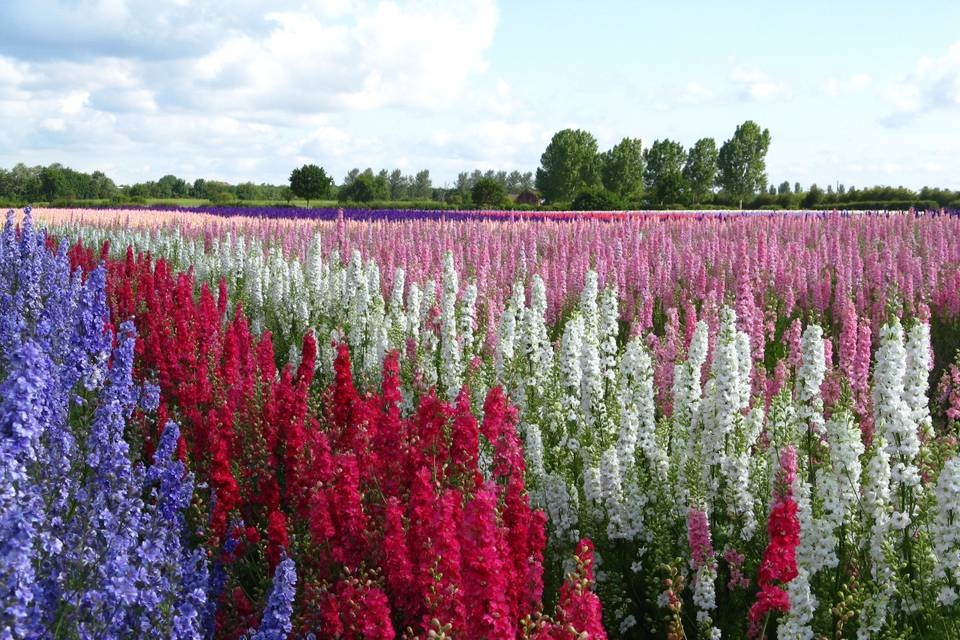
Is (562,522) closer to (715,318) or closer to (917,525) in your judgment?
(917,525)

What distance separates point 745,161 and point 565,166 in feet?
54.0

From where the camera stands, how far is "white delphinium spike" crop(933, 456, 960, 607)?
3463mm

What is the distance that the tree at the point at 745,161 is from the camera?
7219 centimetres

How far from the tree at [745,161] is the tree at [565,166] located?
12365 mm

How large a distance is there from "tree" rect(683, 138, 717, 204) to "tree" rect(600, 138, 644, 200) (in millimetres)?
4467

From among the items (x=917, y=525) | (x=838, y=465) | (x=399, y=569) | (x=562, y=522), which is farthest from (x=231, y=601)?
(x=917, y=525)

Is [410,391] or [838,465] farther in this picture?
[410,391]

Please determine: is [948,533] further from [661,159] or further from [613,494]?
[661,159]

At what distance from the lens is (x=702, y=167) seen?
7188 centimetres

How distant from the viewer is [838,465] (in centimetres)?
410

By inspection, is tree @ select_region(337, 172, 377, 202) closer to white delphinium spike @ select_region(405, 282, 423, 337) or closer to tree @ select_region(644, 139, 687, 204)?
tree @ select_region(644, 139, 687, 204)

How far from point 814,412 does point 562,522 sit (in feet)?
5.87

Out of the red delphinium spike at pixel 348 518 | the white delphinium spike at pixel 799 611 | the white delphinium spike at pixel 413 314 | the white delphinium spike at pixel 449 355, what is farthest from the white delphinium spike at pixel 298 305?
the white delphinium spike at pixel 799 611

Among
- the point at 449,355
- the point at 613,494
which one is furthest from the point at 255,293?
the point at 613,494
